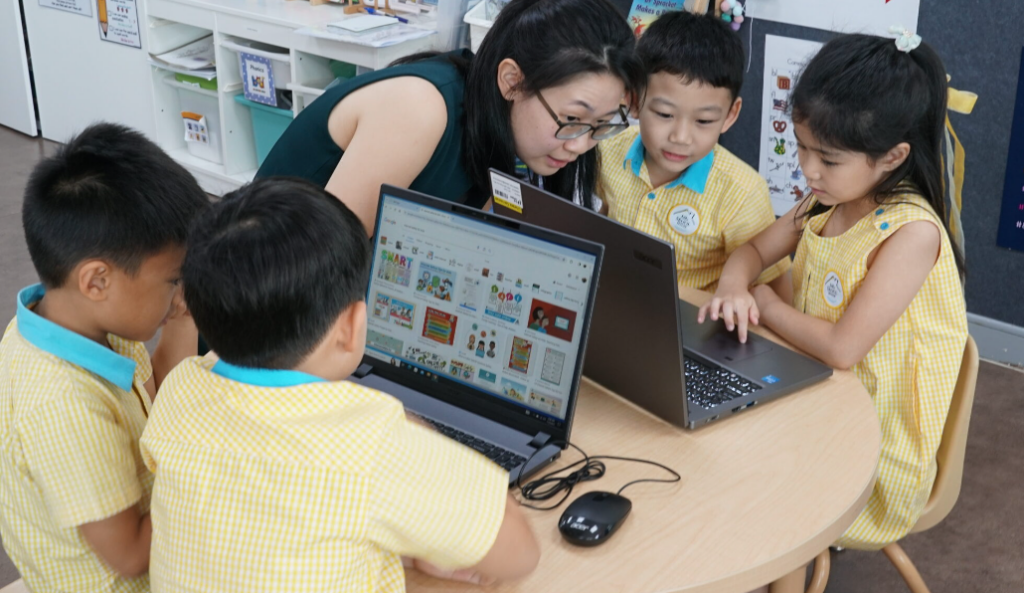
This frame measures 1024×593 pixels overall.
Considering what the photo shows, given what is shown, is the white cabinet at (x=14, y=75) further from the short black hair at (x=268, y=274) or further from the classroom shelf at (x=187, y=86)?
the short black hair at (x=268, y=274)

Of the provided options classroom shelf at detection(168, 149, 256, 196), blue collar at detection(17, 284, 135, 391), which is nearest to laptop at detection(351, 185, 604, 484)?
blue collar at detection(17, 284, 135, 391)

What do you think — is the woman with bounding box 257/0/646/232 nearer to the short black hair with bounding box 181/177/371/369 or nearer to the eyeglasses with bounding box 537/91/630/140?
the eyeglasses with bounding box 537/91/630/140

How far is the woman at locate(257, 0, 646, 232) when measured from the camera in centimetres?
146

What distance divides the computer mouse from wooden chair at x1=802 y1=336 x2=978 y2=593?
636 millimetres

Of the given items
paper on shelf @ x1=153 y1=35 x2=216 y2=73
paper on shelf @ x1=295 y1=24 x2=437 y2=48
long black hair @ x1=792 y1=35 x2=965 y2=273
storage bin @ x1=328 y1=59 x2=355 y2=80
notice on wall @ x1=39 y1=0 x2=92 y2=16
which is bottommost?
paper on shelf @ x1=153 y1=35 x2=216 y2=73

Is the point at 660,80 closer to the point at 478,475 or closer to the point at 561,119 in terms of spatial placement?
the point at 561,119

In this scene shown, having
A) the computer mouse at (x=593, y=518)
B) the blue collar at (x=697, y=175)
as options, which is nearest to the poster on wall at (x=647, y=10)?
the blue collar at (x=697, y=175)

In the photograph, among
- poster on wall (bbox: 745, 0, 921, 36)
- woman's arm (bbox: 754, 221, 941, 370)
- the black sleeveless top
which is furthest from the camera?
poster on wall (bbox: 745, 0, 921, 36)

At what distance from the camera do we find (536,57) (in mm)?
1468

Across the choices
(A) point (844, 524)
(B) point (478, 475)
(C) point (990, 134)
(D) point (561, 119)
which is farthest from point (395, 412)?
(C) point (990, 134)

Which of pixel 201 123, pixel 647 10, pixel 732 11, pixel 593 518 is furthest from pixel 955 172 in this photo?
pixel 201 123

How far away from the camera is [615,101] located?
1.51m

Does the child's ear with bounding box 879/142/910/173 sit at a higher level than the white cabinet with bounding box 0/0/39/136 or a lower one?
higher

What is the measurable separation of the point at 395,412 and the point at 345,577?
0.48ft
